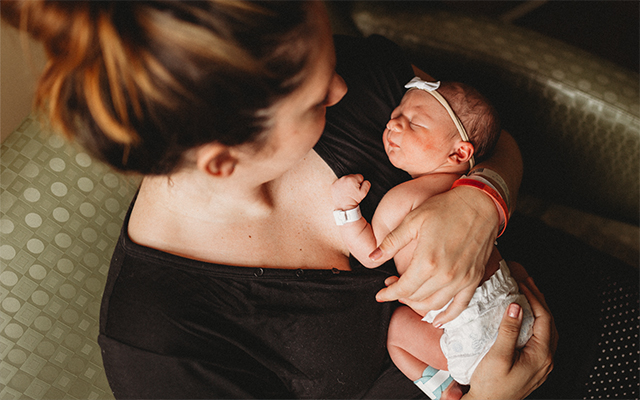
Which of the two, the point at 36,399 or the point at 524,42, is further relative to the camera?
the point at 524,42

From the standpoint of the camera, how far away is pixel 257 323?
89 cm

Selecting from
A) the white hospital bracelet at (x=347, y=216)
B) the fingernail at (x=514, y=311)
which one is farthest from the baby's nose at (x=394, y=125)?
the fingernail at (x=514, y=311)

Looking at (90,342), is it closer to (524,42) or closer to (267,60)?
(267,60)

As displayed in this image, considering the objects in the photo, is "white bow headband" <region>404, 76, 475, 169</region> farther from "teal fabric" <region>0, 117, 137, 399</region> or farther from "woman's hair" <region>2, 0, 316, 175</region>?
"teal fabric" <region>0, 117, 137, 399</region>

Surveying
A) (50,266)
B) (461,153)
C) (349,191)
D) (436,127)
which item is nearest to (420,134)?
(436,127)

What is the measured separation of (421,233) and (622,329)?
0.74 meters

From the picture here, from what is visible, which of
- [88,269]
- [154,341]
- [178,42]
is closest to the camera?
[178,42]

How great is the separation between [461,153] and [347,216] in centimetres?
39

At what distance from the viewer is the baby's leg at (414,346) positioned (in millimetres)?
1011

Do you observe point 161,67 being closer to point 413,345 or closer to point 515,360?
point 413,345

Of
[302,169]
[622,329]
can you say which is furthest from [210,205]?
[622,329]

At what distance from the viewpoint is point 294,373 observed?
94cm

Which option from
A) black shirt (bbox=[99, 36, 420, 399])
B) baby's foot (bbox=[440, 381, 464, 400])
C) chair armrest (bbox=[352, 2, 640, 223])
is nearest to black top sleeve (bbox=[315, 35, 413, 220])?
black shirt (bbox=[99, 36, 420, 399])

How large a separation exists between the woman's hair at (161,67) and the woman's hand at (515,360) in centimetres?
78
